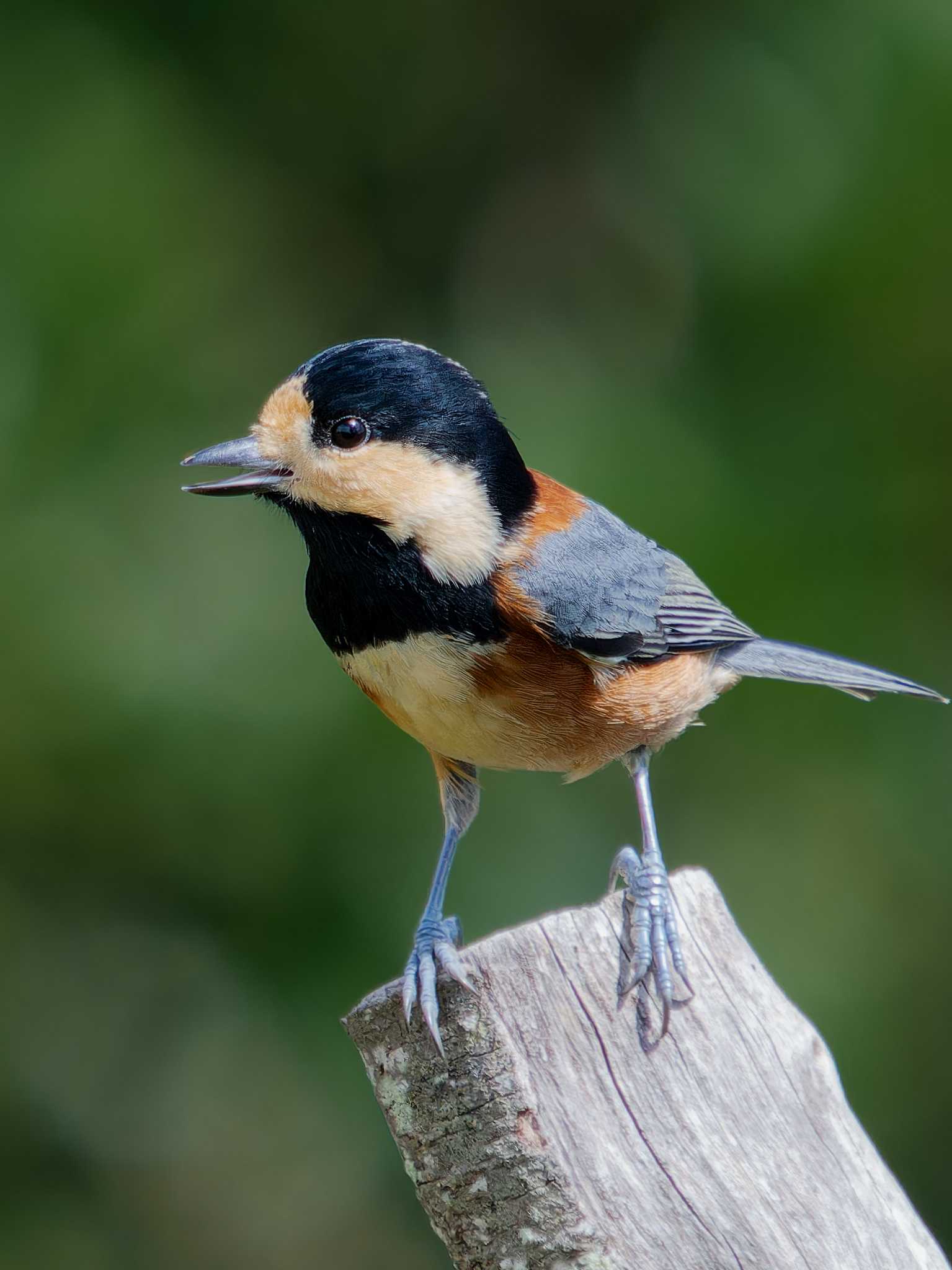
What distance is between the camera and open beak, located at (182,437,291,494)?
2346mm

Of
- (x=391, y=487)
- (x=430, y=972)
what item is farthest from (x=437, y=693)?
(x=430, y=972)

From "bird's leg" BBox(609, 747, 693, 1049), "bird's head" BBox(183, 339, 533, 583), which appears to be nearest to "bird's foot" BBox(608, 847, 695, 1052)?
"bird's leg" BBox(609, 747, 693, 1049)

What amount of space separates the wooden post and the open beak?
0.90 meters

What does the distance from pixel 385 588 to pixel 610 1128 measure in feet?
3.21

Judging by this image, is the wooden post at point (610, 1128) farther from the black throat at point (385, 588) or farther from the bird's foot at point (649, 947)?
the black throat at point (385, 588)

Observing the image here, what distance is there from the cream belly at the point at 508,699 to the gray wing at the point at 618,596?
2.0 inches

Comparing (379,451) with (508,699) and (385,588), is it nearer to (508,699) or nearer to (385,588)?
(385,588)

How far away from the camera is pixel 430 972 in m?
1.94

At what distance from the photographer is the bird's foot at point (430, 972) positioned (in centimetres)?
178

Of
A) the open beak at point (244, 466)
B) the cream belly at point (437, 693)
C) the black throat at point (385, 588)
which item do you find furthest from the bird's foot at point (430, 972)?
the open beak at point (244, 466)

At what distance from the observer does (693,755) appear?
3977 millimetres

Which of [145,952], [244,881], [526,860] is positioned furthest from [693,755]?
[145,952]

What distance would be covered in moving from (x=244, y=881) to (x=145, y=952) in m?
0.42

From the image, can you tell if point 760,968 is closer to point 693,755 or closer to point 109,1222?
point 693,755
